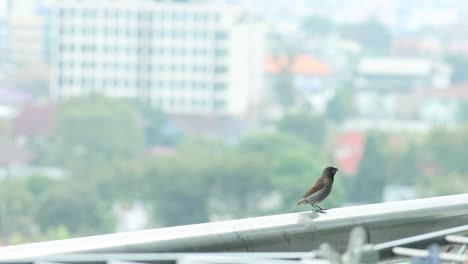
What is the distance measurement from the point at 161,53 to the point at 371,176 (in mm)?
8544

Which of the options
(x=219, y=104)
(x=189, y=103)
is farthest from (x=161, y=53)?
(x=219, y=104)

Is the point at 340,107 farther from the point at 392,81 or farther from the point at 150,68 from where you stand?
the point at 150,68

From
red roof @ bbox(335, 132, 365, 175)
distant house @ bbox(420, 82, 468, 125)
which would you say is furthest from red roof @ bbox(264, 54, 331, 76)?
red roof @ bbox(335, 132, 365, 175)

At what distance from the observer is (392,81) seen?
110ft

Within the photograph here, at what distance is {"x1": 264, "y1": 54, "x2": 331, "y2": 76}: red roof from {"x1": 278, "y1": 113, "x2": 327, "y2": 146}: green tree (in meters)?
4.26

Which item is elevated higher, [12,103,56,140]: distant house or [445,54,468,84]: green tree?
[445,54,468,84]: green tree

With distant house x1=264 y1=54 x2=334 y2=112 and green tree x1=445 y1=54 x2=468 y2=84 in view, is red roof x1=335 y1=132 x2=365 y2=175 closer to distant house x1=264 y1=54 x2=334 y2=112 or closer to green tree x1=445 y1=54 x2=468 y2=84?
distant house x1=264 y1=54 x2=334 y2=112

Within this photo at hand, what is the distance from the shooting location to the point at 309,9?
4103cm

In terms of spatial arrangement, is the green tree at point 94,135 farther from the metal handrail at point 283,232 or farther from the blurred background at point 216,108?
the metal handrail at point 283,232

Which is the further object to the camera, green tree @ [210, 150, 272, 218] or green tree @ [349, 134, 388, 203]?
green tree @ [349, 134, 388, 203]

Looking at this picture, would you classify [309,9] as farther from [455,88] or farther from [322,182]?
[322,182]

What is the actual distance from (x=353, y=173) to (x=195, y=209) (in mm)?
3827

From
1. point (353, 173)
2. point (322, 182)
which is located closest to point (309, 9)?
point (353, 173)

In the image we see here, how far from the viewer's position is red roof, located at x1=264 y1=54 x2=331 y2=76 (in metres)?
33.3
